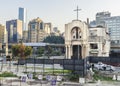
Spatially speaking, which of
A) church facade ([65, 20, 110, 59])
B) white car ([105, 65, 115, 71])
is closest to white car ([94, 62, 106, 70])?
white car ([105, 65, 115, 71])

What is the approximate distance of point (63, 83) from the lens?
33.0 meters

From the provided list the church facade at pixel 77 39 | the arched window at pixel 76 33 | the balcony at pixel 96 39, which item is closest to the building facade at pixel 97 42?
the balcony at pixel 96 39

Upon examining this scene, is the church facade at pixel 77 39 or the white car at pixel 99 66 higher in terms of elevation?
the church facade at pixel 77 39

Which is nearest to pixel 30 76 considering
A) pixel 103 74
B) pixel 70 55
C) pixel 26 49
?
pixel 103 74

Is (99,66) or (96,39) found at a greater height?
(96,39)

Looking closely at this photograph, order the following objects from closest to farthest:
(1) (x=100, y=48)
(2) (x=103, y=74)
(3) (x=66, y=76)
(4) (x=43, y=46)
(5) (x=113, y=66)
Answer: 1. (3) (x=66, y=76)
2. (2) (x=103, y=74)
3. (5) (x=113, y=66)
4. (1) (x=100, y=48)
5. (4) (x=43, y=46)

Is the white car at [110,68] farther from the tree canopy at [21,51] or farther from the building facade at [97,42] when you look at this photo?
the tree canopy at [21,51]

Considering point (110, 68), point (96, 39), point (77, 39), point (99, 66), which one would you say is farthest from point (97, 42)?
point (110, 68)

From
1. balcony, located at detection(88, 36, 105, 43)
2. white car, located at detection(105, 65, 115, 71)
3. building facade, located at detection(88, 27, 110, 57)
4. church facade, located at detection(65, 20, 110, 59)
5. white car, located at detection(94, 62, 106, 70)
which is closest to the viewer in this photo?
white car, located at detection(105, 65, 115, 71)

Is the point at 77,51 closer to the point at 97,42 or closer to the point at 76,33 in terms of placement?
the point at 76,33

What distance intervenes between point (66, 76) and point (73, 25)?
98.7 feet

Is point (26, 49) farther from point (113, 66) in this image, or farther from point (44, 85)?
point (44, 85)

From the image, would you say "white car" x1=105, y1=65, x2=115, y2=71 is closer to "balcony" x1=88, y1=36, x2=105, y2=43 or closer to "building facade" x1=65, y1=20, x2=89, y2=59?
"building facade" x1=65, y1=20, x2=89, y2=59

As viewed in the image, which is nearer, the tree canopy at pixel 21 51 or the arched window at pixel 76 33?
the arched window at pixel 76 33
